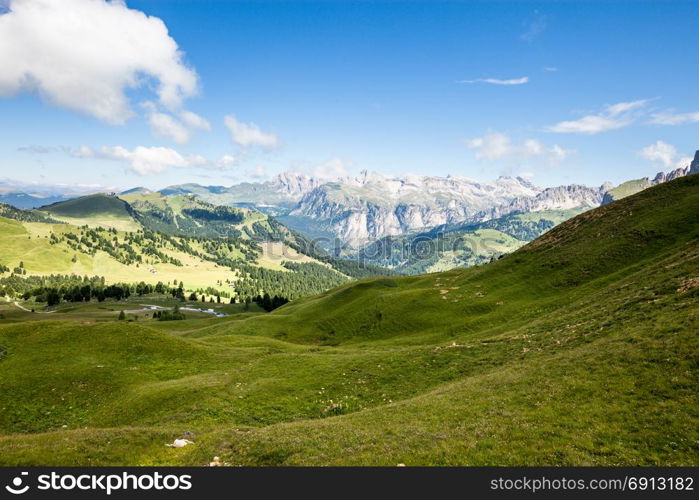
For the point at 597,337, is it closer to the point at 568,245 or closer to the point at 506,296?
the point at 506,296

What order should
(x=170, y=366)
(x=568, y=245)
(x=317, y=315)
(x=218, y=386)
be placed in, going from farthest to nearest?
(x=317, y=315)
(x=568, y=245)
(x=170, y=366)
(x=218, y=386)

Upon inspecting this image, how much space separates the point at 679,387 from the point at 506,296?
173 ft

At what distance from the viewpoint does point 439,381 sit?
36.9 meters

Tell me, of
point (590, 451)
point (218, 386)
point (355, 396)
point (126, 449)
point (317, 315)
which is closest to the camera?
point (590, 451)

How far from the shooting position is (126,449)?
73.4 ft

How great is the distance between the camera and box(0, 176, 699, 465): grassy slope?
62.0 ft

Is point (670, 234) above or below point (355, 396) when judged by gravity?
above

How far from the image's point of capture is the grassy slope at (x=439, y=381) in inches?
744

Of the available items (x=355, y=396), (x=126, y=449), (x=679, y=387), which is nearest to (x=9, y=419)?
(x=126, y=449)

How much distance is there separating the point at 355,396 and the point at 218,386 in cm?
1629

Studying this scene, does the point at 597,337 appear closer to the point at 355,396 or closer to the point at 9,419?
the point at 355,396

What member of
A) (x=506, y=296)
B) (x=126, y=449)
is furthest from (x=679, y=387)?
(x=506, y=296)
